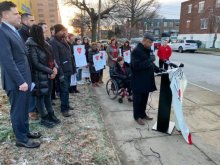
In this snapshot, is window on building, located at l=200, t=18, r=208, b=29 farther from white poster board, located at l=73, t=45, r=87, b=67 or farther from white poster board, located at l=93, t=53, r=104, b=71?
white poster board, located at l=73, t=45, r=87, b=67

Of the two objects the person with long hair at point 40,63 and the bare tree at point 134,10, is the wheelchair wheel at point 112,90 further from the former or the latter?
the bare tree at point 134,10

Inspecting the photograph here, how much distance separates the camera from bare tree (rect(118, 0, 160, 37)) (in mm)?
36312

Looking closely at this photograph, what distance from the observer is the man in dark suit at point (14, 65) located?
287 cm

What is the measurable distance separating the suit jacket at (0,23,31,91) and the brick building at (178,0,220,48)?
35005mm

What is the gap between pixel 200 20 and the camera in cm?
3978

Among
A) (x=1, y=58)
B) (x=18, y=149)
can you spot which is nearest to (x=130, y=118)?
(x=18, y=149)

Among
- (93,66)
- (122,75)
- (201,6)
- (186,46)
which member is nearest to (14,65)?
(122,75)

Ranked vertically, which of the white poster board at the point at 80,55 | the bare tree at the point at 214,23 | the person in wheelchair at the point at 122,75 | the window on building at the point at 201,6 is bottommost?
the person in wheelchair at the point at 122,75

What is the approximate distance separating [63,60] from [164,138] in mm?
2500

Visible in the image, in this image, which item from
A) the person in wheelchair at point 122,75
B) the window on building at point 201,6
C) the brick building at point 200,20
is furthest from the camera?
the window on building at point 201,6

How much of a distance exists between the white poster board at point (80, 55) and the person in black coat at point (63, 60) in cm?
251

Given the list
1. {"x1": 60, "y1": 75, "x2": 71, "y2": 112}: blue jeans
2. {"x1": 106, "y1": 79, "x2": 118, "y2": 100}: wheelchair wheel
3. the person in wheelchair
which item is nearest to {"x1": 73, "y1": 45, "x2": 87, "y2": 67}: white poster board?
{"x1": 106, "y1": 79, "x2": 118, "y2": 100}: wheelchair wheel

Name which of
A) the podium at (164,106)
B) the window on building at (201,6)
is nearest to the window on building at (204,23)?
the window on building at (201,6)

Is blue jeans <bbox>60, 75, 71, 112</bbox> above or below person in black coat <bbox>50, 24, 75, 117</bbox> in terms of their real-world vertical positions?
below
